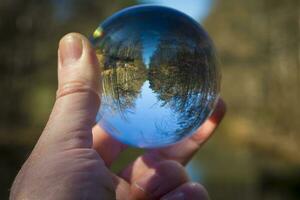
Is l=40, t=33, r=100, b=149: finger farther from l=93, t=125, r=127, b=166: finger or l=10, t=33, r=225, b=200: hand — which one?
l=93, t=125, r=127, b=166: finger

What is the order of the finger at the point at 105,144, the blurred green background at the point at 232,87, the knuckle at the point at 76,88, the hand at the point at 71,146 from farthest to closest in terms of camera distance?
the blurred green background at the point at 232,87 → the finger at the point at 105,144 → the knuckle at the point at 76,88 → the hand at the point at 71,146

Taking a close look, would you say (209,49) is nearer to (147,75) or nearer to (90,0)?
(147,75)

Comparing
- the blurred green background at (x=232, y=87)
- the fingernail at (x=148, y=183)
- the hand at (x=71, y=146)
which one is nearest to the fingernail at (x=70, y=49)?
the hand at (x=71, y=146)

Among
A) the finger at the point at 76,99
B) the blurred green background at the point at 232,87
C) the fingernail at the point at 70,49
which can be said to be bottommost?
the blurred green background at the point at 232,87

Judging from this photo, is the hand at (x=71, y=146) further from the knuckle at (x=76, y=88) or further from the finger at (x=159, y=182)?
the finger at (x=159, y=182)

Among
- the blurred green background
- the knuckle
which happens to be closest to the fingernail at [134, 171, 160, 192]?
the knuckle

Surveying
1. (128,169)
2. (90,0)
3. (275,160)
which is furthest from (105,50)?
(90,0)
